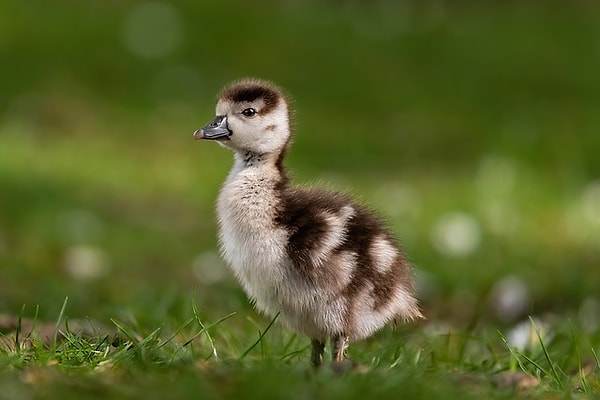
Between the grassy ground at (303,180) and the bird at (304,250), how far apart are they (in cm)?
23

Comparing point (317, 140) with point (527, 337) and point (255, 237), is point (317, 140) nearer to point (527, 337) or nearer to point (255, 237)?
point (527, 337)

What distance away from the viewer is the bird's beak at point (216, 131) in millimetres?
5531

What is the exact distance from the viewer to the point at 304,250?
201 inches

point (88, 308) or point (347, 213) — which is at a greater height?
point (347, 213)

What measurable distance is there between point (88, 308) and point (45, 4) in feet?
33.8

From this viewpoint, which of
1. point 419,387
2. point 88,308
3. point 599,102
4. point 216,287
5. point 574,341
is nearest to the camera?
point 419,387

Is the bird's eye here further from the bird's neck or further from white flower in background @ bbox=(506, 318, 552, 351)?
white flower in background @ bbox=(506, 318, 552, 351)

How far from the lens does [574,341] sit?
579 cm

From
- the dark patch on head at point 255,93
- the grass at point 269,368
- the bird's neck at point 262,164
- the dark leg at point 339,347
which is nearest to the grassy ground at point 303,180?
the grass at point 269,368

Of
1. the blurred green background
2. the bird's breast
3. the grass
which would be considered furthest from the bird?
the blurred green background

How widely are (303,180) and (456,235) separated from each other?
6.10 feet

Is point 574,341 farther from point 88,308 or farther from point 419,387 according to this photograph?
point 88,308

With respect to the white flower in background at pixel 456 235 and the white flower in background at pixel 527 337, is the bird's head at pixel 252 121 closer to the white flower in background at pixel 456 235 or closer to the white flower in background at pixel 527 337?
the white flower in background at pixel 527 337

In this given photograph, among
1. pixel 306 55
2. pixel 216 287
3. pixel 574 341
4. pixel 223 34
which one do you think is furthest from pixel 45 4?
pixel 574 341
